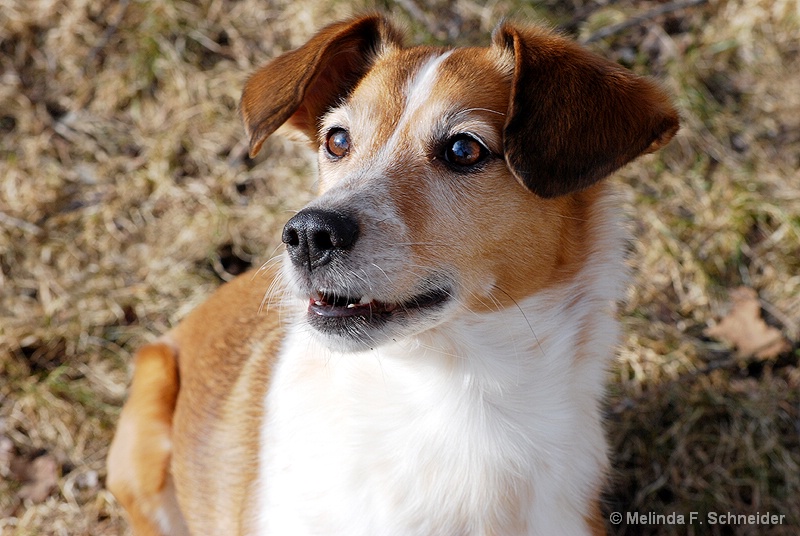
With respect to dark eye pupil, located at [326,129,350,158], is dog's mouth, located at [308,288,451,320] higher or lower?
lower

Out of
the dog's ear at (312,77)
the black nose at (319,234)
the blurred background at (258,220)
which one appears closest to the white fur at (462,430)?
the black nose at (319,234)

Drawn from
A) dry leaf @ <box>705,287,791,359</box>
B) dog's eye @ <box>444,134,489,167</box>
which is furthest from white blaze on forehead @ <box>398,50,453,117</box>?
dry leaf @ <box>705,287,791,359</box>

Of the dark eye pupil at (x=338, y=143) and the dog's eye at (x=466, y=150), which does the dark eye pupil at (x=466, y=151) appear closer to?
the dog's eye at (x=466, y=150)

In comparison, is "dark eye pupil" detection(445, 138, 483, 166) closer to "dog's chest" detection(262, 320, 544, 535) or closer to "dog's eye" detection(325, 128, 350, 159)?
"dog's eye" detection(325, 128, 350, 159)

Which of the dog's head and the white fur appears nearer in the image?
the dog's head

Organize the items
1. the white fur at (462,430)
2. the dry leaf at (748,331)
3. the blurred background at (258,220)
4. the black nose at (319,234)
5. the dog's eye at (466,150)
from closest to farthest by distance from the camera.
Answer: the black nose at (319,234)
the dog's eye at (466,150)
the white fur at (462,430)
the blurred background at (258,220)
the dry leaf at (748,331)

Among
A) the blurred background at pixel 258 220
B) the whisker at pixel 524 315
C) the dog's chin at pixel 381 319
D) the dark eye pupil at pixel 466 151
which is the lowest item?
the blurred background at pixel 258 220

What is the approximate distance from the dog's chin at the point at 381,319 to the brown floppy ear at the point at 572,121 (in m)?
0.48

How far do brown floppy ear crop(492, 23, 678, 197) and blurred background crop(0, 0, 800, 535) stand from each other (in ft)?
4.93

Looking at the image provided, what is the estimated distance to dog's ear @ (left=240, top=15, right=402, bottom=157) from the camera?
302cm

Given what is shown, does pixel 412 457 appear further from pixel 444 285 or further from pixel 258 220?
pixel 258 220

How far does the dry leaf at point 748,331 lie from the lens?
4.57 m

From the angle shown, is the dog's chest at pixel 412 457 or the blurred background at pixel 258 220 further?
the blurred background at pixel 258 220

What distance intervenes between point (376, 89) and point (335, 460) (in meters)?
1.33
